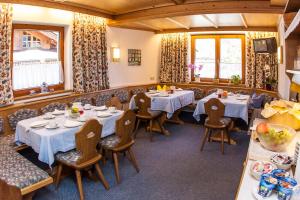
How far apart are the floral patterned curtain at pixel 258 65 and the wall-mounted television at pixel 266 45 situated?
21.3 inches

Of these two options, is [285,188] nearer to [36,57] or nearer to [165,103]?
[165,103]

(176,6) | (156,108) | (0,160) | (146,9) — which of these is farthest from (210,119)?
(0,160)

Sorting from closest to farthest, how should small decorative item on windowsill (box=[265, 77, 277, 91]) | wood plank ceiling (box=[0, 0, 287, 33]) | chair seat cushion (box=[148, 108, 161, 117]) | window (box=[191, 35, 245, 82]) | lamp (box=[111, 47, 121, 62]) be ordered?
wood plank ceiling (box=[0, 0, 287, 33]) < chair seat cushion (box=[148, 108, 161, 117]) < small decorative item on windowsill (box=[265, 77, 277, 91]) < lamp (box=[111, 47, 121, 62]) < window (box=[191, 35, 245, 82])

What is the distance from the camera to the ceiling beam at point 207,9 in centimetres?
390

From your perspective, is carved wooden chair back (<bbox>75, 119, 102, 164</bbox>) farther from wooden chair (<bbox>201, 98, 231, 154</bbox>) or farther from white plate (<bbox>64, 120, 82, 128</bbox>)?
wooden chair (<bbox>201, 98, 231, 154</bbox>)

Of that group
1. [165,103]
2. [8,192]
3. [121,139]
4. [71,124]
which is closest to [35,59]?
[71,124]

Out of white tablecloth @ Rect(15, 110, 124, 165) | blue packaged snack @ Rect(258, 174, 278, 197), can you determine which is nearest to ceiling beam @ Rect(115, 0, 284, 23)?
white tablecloth @ Rect(15, 110, 124, 165)

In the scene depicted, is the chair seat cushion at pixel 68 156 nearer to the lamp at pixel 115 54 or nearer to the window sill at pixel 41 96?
the window sill at pixel 41 96

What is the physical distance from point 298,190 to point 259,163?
35 cm

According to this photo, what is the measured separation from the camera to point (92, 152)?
294cm

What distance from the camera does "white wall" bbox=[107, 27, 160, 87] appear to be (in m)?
6.05

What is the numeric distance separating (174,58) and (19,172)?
5.51 meters

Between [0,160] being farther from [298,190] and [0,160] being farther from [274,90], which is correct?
[274,90]

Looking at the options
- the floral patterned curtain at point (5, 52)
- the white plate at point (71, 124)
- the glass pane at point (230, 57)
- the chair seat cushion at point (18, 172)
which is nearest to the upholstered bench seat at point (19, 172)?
Result: the chair seat cushion at point (18, 172)
